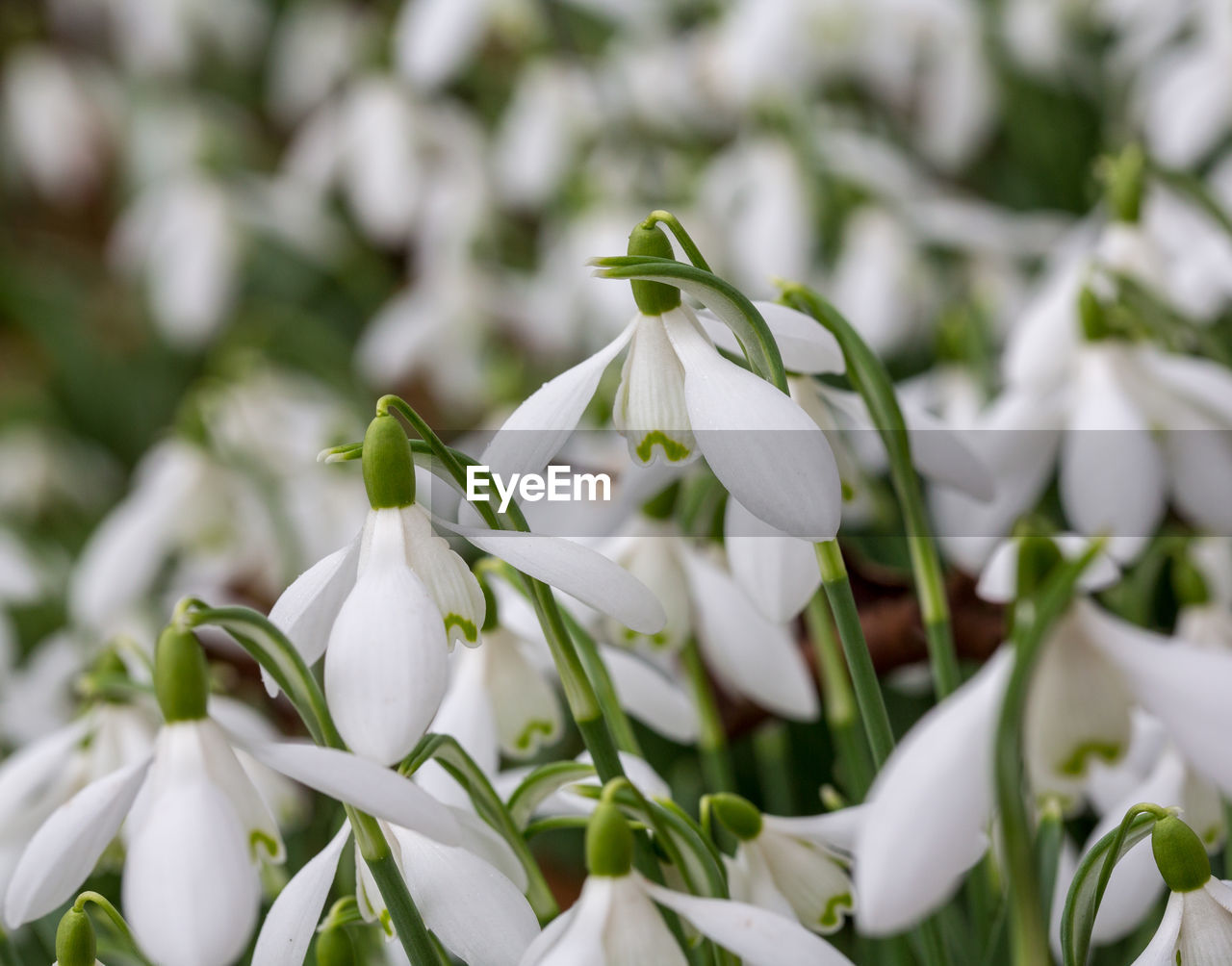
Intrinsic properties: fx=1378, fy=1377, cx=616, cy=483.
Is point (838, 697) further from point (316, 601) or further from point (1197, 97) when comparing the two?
point (1197, 97)

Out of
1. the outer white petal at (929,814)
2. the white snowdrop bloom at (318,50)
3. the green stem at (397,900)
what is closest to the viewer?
the outer white petal at (929,814)

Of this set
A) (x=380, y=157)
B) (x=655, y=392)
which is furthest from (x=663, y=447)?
(x=380, y=157)

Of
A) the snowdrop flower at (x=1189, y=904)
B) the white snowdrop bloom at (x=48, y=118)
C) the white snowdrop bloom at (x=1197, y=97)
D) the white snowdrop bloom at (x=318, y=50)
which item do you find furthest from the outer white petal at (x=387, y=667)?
the white snowdrop bloom at (x=48, y=118)

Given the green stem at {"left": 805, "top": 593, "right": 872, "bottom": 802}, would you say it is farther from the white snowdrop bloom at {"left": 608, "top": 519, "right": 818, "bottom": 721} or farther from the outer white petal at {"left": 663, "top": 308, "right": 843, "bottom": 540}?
the outer white petal at {"left": 663, "top": 308, "right": 843, "bottom": 540}

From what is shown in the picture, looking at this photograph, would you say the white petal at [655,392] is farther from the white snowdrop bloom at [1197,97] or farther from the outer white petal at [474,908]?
the white snowdrop bloom at [1197,97]

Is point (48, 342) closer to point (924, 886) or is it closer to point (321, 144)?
point (321, 144)

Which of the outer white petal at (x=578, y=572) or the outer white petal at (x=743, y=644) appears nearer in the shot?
the outer white petal at (x=578, y=572)

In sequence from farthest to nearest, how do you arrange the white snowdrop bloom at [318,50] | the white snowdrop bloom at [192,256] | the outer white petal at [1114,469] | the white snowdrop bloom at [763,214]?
the white snowdrop bloom at [318,50] → the white snowdrop bloom at [192,256] → the white snowdrop bloom at [763,214] → the outer white petal at [1114,469]
